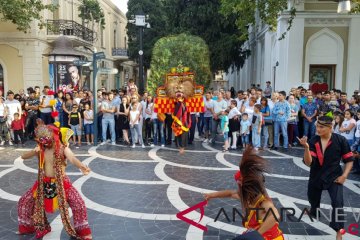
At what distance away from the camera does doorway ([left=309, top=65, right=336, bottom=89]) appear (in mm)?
19719

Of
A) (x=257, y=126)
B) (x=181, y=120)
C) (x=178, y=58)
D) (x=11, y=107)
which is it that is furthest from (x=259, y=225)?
(x=178, y=58)

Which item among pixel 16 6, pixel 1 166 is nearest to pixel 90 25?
pixel 16 6

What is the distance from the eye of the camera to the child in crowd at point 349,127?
9362mm

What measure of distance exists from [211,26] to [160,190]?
55.6 feet

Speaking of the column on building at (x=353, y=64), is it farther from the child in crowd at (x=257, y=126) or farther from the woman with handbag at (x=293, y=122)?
the child in crowd at (x=257, y=126)

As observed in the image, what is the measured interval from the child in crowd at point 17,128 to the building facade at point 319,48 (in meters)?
12.7

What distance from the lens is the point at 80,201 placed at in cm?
→ 528

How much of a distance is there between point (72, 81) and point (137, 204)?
484 inches

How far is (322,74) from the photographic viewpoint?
64.8ft

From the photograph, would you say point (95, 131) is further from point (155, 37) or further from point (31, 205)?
point (155, 37)

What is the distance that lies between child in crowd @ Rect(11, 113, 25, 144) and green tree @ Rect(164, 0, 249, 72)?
12215mm

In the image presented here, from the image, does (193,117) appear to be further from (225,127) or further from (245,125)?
(245,125)

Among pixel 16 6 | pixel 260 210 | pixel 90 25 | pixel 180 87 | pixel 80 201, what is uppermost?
pixel 90 25

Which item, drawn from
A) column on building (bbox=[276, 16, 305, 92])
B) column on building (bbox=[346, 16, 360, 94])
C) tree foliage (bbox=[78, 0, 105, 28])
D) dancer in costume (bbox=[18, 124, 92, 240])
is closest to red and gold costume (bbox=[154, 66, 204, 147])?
dancer in costume (bbox=[18, 124, 92, 240])
